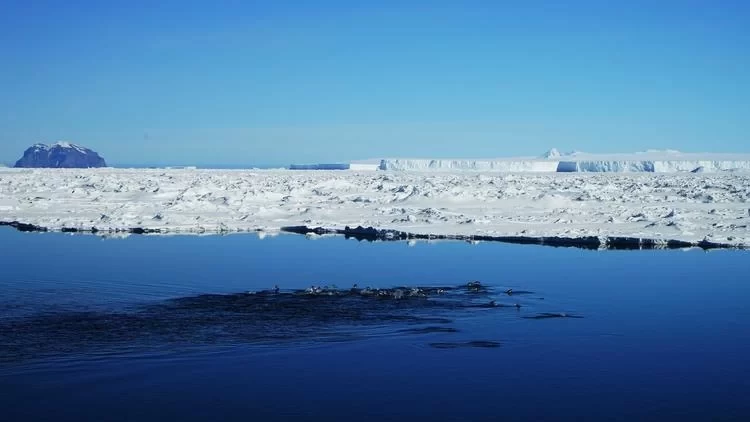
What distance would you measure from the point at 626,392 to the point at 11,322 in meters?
6.53

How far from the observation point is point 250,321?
30.7ft

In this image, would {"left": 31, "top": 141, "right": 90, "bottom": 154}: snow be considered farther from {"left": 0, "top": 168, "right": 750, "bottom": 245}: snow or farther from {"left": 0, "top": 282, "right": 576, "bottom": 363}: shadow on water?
{"left": 0, "top": 282, "right": 576, "bottom": 363}: shadow on water

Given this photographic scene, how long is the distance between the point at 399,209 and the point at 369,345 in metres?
13.3

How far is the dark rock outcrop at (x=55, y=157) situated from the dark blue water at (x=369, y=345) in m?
50.2

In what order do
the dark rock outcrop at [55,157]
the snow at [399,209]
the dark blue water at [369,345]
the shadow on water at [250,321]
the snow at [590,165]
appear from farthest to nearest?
the dark rock outcrop at [55,157], the snow at [590,165], the snow at [399,209], the shadow on water at [250,321], the dark blue water at [369,345]

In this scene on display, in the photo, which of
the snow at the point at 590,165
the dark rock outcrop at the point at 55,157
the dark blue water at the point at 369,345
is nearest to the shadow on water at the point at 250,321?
the dark blue water at the point at 369,345

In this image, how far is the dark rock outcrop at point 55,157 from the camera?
60.6 metres

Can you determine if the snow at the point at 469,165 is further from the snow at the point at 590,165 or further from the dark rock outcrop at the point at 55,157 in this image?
the dark rock outcrop at the point at 55,157

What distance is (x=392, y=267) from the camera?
13.8m

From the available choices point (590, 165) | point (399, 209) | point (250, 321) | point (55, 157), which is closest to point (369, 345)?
point (250, 321)

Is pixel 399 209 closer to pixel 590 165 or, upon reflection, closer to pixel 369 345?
pixel 369 345

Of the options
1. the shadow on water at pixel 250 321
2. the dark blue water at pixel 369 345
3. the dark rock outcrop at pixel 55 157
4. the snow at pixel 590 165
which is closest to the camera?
the dark blue water at pixel 369 345

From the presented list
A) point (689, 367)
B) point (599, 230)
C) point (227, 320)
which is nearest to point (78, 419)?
point (227, 320)

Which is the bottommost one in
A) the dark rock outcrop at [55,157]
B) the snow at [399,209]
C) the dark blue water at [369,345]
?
the dark blue water at [369,345]
